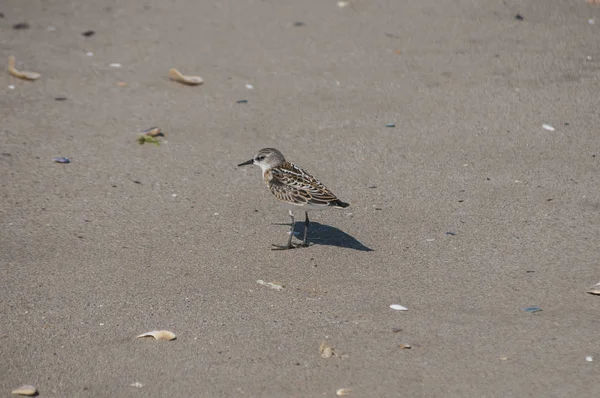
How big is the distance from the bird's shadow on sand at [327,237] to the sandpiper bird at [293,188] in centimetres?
13

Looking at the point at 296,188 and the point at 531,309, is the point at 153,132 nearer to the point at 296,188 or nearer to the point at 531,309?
the point at 296,188

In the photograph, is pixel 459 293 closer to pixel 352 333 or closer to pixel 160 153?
pixel 352 333

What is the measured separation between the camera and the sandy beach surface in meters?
6.17

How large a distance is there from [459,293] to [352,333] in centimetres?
118

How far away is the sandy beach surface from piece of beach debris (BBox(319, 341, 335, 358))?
42mm

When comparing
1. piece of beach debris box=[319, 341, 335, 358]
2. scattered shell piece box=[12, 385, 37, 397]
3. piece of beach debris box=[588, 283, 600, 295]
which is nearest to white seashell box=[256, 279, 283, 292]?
piece of beach debris box=[319, 341, 335, 358]

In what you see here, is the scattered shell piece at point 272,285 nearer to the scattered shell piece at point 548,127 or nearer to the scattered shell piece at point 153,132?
the scattered shell piece at point 153,132

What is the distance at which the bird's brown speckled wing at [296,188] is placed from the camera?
8023 mm

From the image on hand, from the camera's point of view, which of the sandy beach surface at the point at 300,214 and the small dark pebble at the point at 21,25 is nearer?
the sandy beach surface at the point at 300,214

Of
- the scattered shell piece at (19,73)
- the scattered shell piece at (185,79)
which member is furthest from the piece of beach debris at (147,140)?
the scattered shell piece at (19,73)

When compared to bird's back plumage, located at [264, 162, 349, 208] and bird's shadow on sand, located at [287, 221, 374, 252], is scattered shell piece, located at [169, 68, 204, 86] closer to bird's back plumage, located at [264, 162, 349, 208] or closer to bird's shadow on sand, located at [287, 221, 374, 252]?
bird's back plumage, located at [264, 162, 349, 208]

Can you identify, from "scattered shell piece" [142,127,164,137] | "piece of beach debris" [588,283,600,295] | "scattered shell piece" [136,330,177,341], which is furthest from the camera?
"scattered shell piece" [142,127,164,137]

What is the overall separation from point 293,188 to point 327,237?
0.61m

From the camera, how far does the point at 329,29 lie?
13062 millimetres
